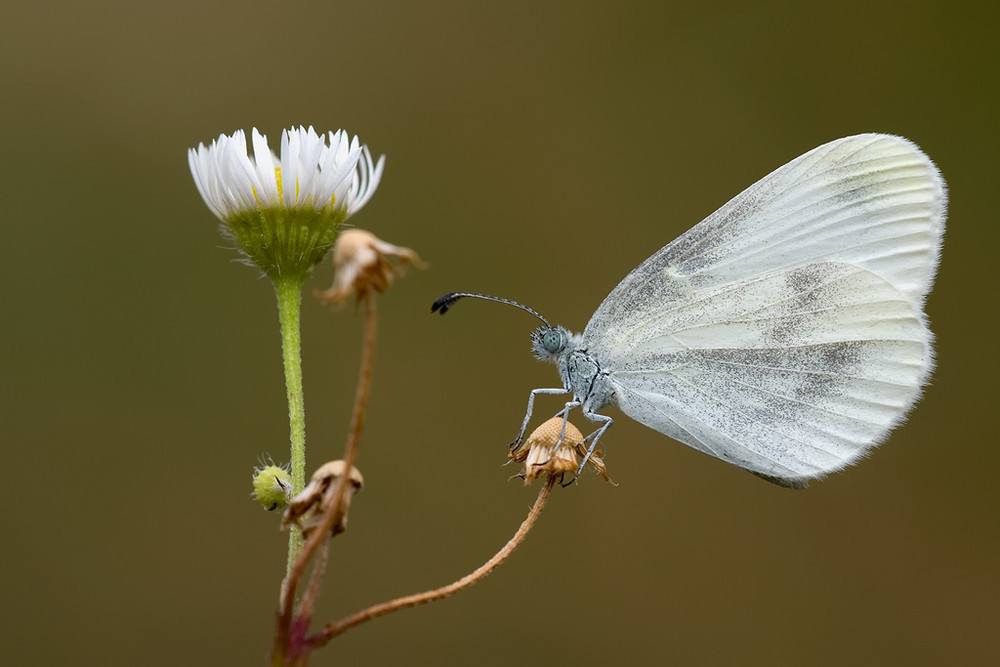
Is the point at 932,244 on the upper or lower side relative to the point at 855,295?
upper

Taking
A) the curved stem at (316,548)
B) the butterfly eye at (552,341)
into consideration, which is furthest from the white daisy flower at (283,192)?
the butterfly eye at (552,341)

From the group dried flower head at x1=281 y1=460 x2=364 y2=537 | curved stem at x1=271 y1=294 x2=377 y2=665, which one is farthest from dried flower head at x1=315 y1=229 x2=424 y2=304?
dried flower head at x1=281 y1=460 x2=364 y2=537

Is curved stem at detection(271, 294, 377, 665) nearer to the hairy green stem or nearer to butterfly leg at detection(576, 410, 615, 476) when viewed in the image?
the hairy green stem

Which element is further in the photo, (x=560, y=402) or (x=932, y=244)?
(x=560, y=402)

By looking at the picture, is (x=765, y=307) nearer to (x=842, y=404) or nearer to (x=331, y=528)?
(x=842, y=404)

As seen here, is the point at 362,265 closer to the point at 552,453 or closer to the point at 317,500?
the point at 317,500

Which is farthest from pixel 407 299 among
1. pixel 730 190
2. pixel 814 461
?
pixel 814 461

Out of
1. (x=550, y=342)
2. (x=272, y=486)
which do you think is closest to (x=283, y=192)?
(x=272, y=486)
